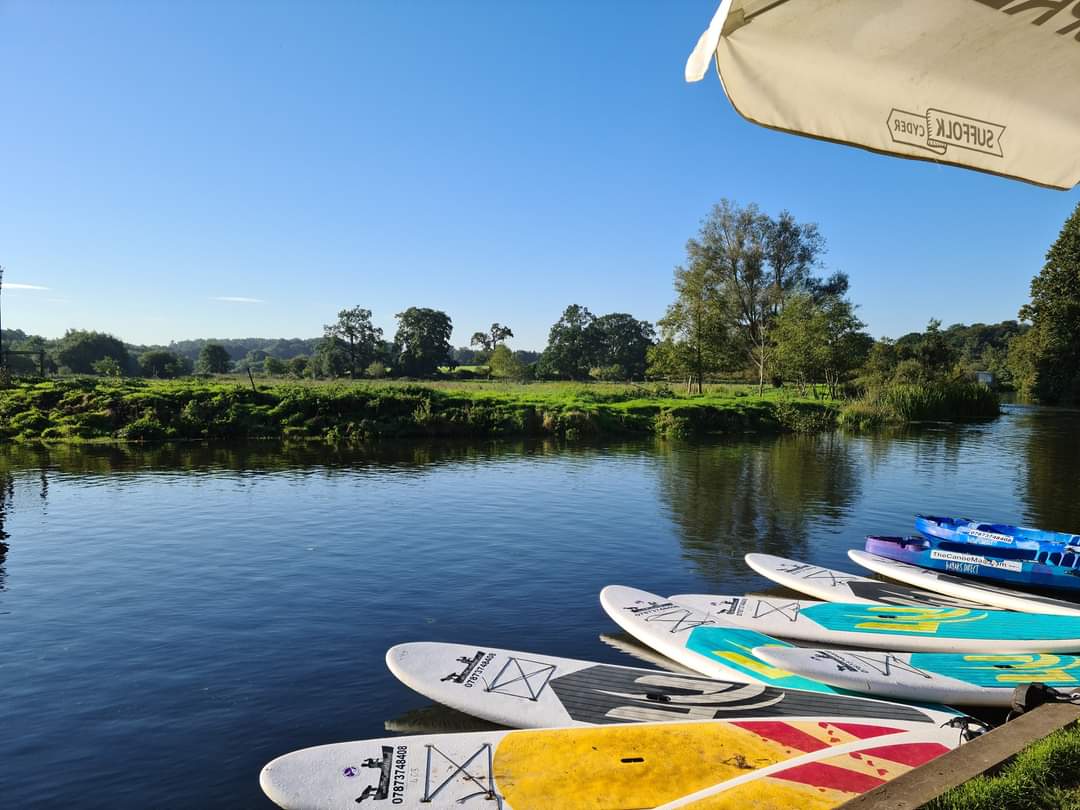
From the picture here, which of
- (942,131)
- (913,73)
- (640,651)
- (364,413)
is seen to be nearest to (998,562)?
(640,651)

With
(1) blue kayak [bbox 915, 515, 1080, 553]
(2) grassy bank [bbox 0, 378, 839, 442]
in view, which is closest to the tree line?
(2) grassy bank [bbox 0, 378, 839, 442]

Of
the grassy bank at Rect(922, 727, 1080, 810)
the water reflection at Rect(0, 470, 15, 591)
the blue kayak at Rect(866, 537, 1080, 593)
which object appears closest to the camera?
the grassy bank at Rect(922, 727, 1080, 810)

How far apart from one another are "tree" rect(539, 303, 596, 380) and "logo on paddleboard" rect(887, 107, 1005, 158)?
8264cm

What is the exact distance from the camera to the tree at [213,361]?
75.6 metres

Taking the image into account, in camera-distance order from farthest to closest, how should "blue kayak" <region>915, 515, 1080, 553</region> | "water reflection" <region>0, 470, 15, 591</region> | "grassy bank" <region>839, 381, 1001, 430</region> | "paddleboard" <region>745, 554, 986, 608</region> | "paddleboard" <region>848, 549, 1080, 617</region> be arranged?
"grassy bank" <region>839, 381, 1001, 430</region> → "water reflection" <region>0, 470, 15, 591</region> → "blue kayak" <region>915, 515, 1080, 553</region> → "paddleboard" <region>745, 554, 986, 608</region> → "paddleboard" <region>848, 549, 1080, 617</region>

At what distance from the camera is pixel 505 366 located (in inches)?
2756

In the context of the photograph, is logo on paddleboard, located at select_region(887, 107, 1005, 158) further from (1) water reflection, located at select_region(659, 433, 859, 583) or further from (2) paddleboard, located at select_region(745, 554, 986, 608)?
(1) water reflection, located at select_region(659, 433, 859, 583)

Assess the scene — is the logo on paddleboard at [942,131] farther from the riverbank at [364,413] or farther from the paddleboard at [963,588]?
the riverbank at [364,413]

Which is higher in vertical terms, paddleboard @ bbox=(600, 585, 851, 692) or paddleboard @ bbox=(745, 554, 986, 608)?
paddleboard @ bbox=(600, 585, 851, 692)

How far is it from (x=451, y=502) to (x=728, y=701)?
11.9 metres

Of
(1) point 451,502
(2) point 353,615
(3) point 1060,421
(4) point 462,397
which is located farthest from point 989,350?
(2) point 353,615

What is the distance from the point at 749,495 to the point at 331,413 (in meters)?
19.9

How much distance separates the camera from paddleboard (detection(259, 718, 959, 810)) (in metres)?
4.71

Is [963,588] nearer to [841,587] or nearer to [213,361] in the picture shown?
[841,587]
